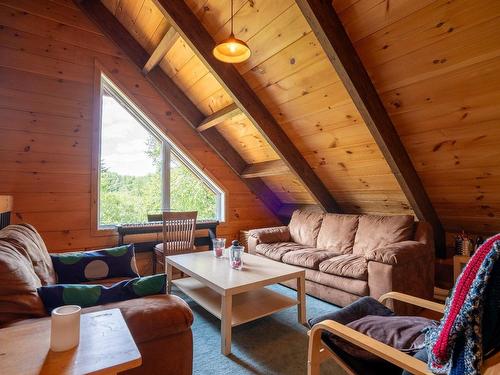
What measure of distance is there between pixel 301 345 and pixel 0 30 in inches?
161

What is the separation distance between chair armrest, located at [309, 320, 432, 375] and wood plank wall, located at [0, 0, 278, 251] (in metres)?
2.89

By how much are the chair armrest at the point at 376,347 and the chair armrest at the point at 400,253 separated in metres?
1.26

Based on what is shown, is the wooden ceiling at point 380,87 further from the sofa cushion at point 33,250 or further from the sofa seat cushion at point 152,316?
the sofa cushion at point 33,250

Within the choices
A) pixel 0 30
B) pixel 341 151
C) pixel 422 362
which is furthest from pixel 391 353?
pixel 0 30

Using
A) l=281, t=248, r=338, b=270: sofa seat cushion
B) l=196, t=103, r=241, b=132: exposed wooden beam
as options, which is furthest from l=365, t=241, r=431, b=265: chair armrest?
l=196, t=103, r=241, b=132: exposed wooden beam

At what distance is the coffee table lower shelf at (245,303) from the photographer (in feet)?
6.72

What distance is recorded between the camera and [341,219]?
342 centimetres

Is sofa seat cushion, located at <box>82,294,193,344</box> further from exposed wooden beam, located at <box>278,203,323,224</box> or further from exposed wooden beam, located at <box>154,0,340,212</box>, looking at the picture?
exposed wooden beam, located at <box>278,203,323,224</box>

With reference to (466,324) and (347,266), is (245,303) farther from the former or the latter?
(466,324)

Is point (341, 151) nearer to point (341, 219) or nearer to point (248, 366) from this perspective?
point (341, 219)

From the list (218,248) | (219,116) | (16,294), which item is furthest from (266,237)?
(16,294)

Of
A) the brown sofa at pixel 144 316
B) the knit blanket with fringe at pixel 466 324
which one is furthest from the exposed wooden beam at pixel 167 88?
the knit blanket with fringe at pixel 466 324

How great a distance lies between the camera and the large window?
3.47 meters

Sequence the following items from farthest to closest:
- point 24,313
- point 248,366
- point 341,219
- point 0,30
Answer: point 341,219
point 0,30
point 248,366
point 24,313
